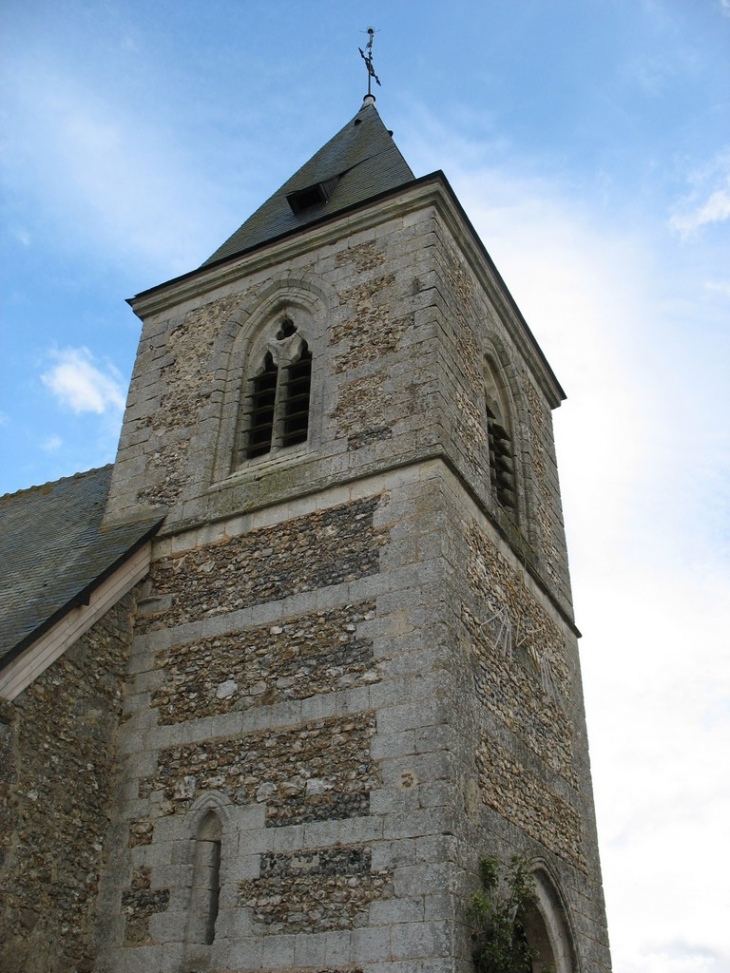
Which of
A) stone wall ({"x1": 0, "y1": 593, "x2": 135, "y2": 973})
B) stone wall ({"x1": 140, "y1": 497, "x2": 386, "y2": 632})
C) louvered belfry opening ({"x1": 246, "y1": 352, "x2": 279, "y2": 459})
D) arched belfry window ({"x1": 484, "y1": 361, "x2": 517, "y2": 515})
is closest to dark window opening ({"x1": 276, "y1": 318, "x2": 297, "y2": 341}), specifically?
louvered belfry opening ({"x1": 246, "y1": 352, "x2": 279, "y2": 459})

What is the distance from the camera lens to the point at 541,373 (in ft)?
39.1

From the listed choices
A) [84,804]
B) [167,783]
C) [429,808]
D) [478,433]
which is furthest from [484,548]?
[84,804]

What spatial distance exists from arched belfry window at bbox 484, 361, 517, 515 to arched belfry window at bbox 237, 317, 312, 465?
1951mm

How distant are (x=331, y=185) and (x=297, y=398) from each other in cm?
330

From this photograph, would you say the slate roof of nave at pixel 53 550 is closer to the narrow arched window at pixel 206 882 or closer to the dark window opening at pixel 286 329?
the narrow arched window at pixel 206 882

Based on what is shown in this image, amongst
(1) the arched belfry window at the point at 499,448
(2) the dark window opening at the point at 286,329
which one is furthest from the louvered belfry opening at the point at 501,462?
(2) the dark window opening at the point at 286,329

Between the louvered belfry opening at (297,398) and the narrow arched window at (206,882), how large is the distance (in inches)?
141

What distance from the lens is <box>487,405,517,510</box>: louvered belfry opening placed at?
33.3 feet

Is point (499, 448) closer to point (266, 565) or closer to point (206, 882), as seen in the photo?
point (266, 565)

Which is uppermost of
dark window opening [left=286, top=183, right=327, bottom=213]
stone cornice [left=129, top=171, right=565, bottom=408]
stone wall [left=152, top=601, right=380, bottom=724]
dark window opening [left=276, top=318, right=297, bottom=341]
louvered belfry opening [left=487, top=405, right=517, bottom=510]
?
dark window opening [left=286, top=183, right=327, bottom=213]

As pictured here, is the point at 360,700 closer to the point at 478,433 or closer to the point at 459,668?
the point at 459,668

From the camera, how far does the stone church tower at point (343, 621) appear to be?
641cm

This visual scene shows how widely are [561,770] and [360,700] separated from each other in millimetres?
2612

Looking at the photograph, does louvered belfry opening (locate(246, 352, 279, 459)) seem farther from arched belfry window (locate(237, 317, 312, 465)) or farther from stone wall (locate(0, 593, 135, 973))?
stone wall (locate(0, 593, 135, 973))
